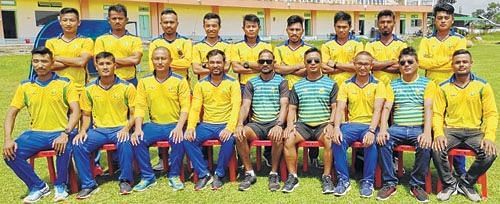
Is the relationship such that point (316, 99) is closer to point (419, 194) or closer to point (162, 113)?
point (419, 194)

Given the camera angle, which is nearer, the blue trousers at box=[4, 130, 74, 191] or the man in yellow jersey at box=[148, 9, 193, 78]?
the blue trousers at box=[4, 130, 74, 191]

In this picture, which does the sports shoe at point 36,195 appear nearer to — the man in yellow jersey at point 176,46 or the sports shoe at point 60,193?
the sports shoe at point 60,193

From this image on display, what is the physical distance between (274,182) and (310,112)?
862 mm

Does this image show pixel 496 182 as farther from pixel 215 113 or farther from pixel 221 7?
pixel 221 7

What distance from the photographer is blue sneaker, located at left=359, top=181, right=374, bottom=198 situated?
4.82 metres

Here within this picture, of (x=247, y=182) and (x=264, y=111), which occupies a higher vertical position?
(x=264, y=111)

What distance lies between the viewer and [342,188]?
194 inches

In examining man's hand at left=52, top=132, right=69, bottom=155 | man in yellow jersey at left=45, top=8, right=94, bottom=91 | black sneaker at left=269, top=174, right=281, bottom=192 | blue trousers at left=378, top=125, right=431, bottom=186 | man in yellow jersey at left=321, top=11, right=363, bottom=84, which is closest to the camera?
blue trousers at left=378, top=125, right=431, bottom=186

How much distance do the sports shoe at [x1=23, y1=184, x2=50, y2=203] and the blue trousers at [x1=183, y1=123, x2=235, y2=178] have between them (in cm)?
155

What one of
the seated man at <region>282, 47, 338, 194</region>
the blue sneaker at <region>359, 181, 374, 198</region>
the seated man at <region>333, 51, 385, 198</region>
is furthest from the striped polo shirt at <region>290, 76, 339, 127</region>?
the blue sneaker at <region>359, 181, 374, 198</region>

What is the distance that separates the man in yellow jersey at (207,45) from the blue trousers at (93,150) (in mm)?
1254

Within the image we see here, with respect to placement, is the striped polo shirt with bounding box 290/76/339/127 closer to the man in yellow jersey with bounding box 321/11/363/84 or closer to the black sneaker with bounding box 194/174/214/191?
the man in yellow jersey with bounding box 321/11/363/84

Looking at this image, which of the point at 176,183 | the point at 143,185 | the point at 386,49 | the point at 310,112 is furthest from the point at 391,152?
the point at 143,185

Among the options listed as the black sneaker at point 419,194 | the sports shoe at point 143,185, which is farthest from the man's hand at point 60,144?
the black sneaker at point 419,194
